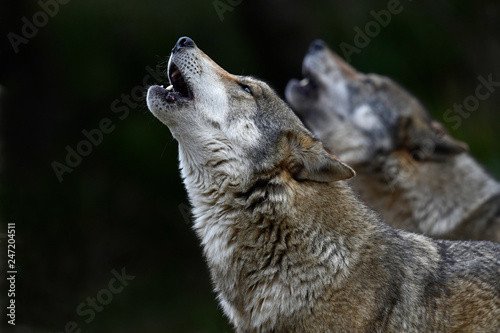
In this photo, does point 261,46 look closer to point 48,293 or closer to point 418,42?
point 418,42

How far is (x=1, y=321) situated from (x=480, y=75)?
1107cm

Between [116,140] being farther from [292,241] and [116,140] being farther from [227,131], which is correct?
[292,241]

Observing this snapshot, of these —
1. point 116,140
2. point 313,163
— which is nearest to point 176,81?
point 313,163

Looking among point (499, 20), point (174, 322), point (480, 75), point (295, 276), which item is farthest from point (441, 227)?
point (499, 20)

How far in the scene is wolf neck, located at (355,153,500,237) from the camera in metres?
7.34

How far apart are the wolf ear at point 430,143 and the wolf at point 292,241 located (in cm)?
295

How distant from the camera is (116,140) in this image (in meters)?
10.5

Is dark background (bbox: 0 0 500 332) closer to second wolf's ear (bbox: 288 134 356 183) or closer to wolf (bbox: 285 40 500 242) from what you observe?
wolf (bbox: 285 40 500 242)

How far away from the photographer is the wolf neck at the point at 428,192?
734 cm

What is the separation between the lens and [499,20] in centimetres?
1486

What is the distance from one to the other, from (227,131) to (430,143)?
12.7ft

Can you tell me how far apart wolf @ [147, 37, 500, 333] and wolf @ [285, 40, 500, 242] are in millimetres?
2550

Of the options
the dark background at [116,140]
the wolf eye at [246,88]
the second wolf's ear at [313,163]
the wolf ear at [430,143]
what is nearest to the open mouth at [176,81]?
the wolf eye at [246,88]

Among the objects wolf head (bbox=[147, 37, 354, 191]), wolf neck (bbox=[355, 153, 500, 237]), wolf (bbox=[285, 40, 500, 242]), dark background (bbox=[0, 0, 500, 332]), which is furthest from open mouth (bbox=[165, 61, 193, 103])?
dark background (bbox=[0, 0, 500, 332])
